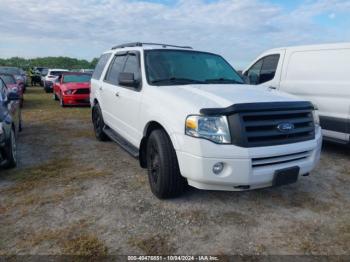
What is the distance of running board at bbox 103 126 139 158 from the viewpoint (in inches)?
182

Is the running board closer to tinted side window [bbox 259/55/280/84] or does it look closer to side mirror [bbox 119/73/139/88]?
side mirror [bbox 119/73/139/88]

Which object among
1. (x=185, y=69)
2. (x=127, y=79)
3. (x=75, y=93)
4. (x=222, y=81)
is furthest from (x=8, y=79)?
(x=222, y=81)

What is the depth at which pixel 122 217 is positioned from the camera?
11.7 ft

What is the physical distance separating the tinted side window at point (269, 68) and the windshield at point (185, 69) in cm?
255

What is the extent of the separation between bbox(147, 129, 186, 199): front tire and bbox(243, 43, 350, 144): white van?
228 centimetres

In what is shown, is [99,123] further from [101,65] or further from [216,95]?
[216,95]

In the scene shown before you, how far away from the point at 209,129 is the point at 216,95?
54 centimetres

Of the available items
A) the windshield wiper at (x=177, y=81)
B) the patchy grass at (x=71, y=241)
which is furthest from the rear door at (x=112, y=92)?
the patchy grass at (x=71, y=241)

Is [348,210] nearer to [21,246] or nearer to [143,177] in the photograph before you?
[143,177]

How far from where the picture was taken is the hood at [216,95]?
3.41 meters

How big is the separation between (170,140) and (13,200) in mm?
2114

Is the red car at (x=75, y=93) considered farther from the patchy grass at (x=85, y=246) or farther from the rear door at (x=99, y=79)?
the patchy grass at (x=85, y=246)

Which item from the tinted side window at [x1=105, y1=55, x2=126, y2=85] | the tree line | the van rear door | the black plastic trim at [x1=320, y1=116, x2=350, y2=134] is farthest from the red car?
the tree line

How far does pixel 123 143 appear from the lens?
5176mm
